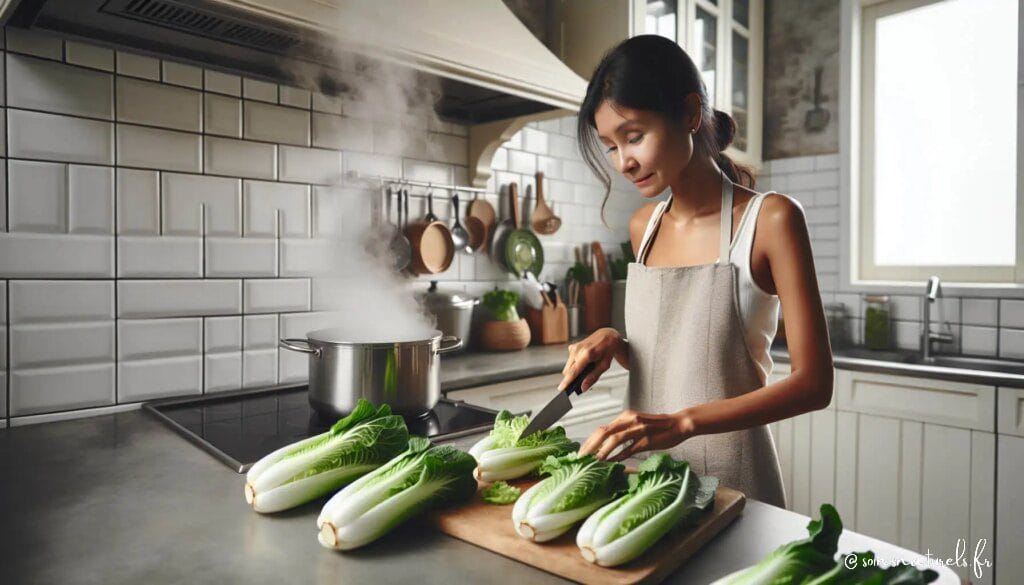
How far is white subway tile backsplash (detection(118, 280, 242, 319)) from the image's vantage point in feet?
5.68

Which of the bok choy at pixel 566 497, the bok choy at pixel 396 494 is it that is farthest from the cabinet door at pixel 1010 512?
the bok choy at pixel 396 494

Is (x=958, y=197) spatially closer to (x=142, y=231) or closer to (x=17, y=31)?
(x=142, y=231)

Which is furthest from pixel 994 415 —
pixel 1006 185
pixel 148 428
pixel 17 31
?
pixel 17 31

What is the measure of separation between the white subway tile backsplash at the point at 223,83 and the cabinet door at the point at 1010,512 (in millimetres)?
2646

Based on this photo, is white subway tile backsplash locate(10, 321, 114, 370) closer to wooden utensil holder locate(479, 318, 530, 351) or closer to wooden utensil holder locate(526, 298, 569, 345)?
wooden utensil holder locate(479, 318, 530, 351)

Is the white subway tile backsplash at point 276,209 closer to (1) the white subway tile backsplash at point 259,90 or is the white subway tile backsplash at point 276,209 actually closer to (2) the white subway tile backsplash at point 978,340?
(1) the white subway tile backsplash at point 259,90

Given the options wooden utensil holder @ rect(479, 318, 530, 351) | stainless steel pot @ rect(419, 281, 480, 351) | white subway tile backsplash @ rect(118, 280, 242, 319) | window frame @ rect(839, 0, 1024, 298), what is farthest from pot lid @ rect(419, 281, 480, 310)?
window frame @ rect(839, 0, 1024, 298)

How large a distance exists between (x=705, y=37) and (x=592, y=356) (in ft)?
7.25

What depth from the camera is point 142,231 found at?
1737 millimetres

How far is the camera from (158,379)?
1788 mm

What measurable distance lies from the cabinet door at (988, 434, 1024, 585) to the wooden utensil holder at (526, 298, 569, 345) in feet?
5.19

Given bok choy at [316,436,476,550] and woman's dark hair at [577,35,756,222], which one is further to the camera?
woman's dark hair at [577,35,756,222]

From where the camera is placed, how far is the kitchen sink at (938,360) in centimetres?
269

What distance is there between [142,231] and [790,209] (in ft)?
5.05
